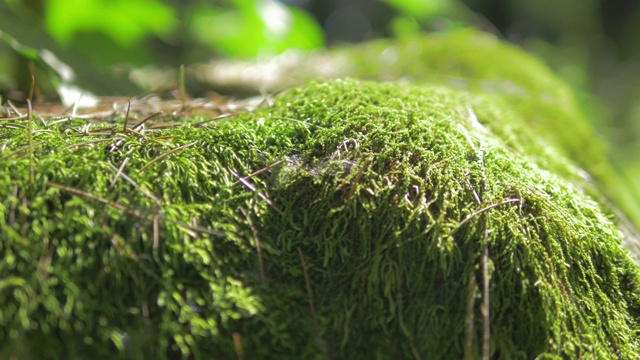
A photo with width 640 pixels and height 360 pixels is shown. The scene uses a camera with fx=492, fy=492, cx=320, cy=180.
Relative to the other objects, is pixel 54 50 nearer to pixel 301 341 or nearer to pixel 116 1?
pixel 116 1

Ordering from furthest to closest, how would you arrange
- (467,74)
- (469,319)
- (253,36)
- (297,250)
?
(253,36) → (467,74) → (297,250) → (469,319)

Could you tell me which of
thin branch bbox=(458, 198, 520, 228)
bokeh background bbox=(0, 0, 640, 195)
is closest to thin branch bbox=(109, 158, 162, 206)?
thin branch bbox=(458, 198, 520, 228)

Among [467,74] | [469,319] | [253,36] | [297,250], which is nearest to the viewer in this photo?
[469,319]

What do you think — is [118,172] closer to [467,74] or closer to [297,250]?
[297,250]

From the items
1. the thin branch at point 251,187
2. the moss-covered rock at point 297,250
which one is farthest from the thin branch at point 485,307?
the thin branch at point 251,187

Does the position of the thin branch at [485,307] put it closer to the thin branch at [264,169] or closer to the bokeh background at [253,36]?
the thin branch at [264,169]

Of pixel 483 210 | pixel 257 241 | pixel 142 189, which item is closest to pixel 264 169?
pixel 257 241
